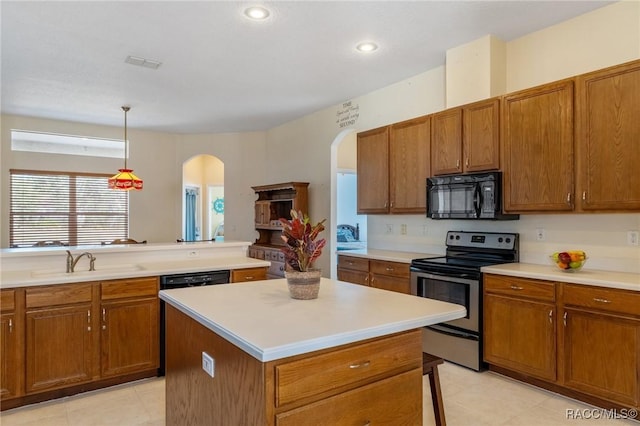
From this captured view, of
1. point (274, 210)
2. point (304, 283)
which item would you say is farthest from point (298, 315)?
point (274, 210)

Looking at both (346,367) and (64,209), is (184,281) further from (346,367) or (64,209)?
(64,209)

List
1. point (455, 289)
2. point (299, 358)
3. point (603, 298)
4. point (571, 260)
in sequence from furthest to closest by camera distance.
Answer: point (455, 289)
point (571, 260)
point (603, 298)
point (299, 358)

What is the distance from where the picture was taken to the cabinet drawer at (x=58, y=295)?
271 cm

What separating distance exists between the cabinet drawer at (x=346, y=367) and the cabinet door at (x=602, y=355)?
1.60 meters

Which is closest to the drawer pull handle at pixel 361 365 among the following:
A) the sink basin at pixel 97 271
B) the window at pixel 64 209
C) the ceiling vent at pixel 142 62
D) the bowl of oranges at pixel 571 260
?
the bowl of oranges at pixel 571 260

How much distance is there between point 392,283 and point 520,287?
1.26m

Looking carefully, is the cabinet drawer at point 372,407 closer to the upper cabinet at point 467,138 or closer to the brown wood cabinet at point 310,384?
the brown wood cabinet at point 310,384

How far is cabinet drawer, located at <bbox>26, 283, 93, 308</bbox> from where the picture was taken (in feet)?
8.88

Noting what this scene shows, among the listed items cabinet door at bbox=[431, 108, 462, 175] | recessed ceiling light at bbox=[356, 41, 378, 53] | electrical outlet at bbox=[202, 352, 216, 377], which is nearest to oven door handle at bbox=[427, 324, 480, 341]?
cabinet door at bbox=[431, 108, 462, 175]

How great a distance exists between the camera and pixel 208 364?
173 centimetres

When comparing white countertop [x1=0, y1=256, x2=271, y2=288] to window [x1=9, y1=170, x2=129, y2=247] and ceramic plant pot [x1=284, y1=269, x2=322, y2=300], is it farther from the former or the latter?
window [x1=9, y1=170, x2=129, y2=247]

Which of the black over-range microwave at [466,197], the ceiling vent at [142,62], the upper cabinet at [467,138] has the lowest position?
the black over-range microwave at [466,197]

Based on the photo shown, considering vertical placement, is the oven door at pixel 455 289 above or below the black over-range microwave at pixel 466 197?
below

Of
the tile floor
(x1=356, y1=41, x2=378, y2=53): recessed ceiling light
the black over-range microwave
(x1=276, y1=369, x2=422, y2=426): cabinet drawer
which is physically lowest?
the tile floor
